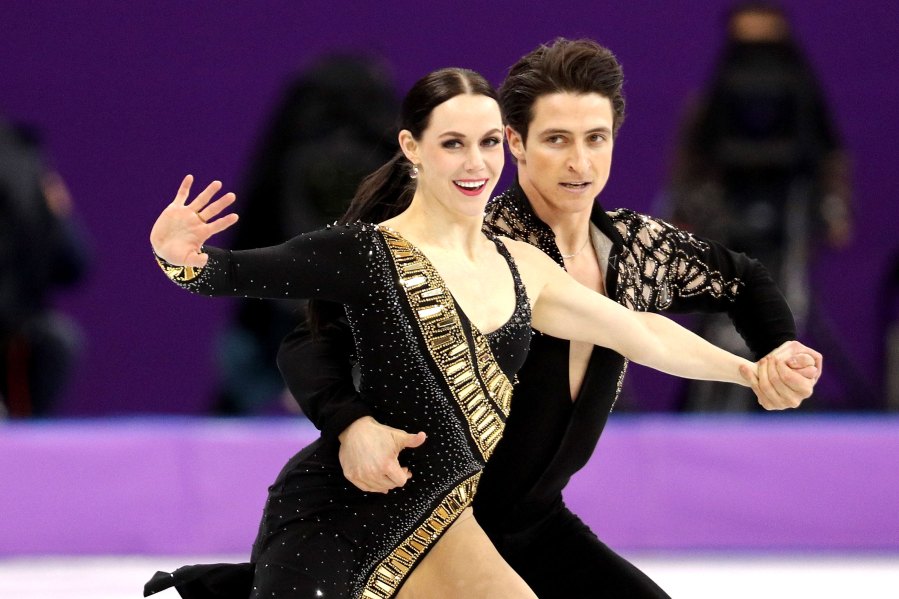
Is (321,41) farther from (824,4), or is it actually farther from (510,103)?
(510,103)

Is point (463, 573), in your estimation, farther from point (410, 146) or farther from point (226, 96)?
point (226, 96)

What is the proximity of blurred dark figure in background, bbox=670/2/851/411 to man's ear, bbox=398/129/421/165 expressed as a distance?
119 inches

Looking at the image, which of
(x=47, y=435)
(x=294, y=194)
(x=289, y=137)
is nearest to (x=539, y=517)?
(x=47, y=435)

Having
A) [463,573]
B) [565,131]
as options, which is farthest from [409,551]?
[565,131]

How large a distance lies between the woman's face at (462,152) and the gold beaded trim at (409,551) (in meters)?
0.53

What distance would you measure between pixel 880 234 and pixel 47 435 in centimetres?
383

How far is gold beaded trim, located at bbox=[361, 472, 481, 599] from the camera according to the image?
275cm

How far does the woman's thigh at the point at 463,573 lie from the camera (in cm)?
272

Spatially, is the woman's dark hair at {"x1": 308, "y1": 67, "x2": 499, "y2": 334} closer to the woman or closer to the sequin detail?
the woman

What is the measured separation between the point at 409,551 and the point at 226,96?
4.22 meters

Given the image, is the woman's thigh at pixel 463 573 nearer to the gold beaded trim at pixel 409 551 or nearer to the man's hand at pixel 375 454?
the gold beaded trim at pixel 409 551

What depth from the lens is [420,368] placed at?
2.74 meters

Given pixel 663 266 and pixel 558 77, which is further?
pixel 663 266

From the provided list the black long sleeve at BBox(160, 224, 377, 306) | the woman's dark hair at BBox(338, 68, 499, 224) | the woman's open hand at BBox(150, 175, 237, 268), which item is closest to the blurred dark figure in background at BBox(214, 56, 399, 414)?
the woman's dark hair at BBox(338, 68, 499, 224)
